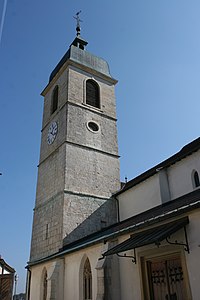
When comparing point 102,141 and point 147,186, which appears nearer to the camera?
point 147,186

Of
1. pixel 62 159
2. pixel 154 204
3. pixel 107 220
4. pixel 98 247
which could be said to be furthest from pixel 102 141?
pixel 98 247

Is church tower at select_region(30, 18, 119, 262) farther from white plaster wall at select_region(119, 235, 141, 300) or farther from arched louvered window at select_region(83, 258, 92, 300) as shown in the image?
white plaster wall at select_region(119, 235, 141, 300)

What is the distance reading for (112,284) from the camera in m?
10.3

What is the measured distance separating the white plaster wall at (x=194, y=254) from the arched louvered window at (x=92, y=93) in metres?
15.2

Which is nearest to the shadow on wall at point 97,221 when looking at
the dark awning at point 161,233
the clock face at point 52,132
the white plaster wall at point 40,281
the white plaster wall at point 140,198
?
the white plaster wall at point 140,198

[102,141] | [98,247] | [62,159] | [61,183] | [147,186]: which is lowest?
[98,247]

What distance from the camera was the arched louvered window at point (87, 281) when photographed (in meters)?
12.0

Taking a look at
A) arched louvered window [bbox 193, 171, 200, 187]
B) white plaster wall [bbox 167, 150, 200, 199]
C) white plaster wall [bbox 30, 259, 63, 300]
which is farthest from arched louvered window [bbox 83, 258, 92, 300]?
arched louvered window [bbox 193, 171, 200, 187]

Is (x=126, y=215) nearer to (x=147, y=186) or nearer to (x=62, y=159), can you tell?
(x=147, y=186)

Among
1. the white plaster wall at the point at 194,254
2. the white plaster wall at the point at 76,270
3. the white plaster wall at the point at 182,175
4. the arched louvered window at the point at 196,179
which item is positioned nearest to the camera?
the white plaster wall at the point at 194,254

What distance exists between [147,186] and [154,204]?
1.18 metres

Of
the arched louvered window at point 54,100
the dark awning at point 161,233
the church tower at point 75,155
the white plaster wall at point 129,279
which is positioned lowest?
the white plaster wall at point 129,279

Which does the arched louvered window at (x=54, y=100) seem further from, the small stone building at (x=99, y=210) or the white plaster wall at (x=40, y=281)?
the white plaster wall at (x=40, y=281)

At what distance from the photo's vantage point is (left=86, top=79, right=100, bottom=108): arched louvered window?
21891 millimetres
